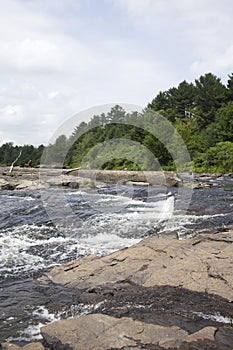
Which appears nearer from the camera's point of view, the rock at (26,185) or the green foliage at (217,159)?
the rock at (26,185)

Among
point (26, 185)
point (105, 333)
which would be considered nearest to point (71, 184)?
point (26, 185)

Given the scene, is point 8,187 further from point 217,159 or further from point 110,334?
point 217,159

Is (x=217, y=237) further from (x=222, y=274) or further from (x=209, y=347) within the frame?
(x=209, y=347)

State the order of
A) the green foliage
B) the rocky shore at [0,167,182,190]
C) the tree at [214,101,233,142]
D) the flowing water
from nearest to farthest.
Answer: the flowing water → the rocky shore at [0,167,182,190] → the green foliage → the tree at [214,101,233,142]

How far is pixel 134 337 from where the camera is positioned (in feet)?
14.0

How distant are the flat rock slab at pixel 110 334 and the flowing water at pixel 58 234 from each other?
16.3 inches

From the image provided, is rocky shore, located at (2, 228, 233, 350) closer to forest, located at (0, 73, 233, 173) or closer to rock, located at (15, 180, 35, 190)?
rock, located at (15, 180, 35, 190)

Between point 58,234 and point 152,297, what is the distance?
553cm

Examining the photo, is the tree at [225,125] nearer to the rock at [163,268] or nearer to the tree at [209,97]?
the tree at [209,97]

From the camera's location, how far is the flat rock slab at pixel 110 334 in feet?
13.6

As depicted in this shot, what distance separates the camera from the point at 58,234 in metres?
10.6

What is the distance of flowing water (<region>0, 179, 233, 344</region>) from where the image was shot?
17.7 feet

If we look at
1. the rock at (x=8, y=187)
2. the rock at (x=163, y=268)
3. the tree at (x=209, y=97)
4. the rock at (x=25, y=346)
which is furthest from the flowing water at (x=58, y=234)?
the tree at (x=209, y=97)

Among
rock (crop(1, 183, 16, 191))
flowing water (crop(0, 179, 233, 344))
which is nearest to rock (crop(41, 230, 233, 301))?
flowing water (crop(0, 179, 233, 344))
